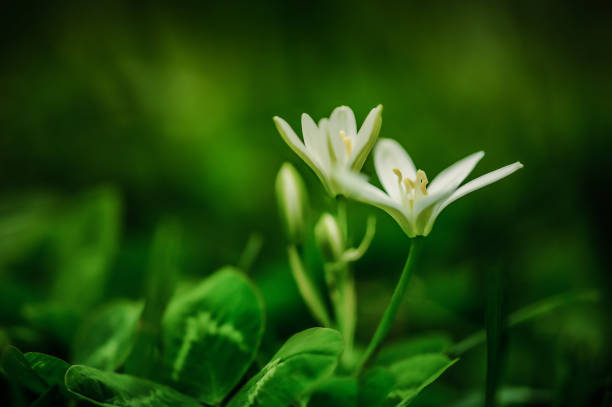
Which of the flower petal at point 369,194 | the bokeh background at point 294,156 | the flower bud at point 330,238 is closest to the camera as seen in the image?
the flower petal at point 369,194

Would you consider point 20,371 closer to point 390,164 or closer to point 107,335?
point 107,335

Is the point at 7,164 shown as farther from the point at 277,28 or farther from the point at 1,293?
the point at 277,28

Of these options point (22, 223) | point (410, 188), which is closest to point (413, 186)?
point (410, 188)

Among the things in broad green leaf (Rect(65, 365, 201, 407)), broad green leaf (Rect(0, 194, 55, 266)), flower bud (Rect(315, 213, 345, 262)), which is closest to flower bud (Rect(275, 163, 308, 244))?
flower bud (Rect(315, 213, 345, 262))

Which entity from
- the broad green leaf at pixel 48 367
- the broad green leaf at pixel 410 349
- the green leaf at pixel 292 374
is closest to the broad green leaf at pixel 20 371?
the broad green leaf at pixel 48 367

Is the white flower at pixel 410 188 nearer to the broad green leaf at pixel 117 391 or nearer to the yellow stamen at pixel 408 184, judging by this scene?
the yellow stamen at pixel 408 184

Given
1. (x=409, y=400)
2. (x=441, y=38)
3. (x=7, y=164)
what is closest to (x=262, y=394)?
(x=409, y=400)

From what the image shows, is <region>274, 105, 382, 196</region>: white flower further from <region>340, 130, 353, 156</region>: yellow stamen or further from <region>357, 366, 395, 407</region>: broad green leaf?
<region>357, 366, 395, 407</region>: broad green leaf
